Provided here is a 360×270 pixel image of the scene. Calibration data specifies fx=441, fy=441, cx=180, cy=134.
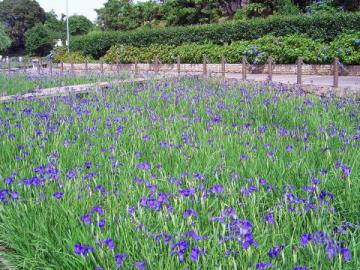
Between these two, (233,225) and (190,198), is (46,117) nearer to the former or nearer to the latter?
(190,198)

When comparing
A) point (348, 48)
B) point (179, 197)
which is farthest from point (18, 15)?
point (179, 197)

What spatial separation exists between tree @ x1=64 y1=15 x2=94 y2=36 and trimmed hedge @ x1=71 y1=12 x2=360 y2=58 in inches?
1718

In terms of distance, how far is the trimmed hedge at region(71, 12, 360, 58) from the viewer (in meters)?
18.5

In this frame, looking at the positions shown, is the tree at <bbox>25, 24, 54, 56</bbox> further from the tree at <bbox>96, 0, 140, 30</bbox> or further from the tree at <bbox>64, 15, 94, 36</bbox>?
the tree at <bbox>96, 0, 140, 30</bbox>

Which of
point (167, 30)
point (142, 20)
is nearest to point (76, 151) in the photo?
point (167, 30)

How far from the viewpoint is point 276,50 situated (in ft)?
63.4

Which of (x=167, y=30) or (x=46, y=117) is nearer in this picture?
(x=46, y=117)

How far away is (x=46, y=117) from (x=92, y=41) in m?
27.3

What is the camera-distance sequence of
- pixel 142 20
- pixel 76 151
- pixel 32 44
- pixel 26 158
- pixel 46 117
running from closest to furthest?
pixel 26 158 → pixel 76 151 → pixel 46 117 → pixel 142 20 → pixel 32 44

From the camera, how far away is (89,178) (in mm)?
3119

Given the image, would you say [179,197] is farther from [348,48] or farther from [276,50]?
[276,50]

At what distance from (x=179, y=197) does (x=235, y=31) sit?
806 inches

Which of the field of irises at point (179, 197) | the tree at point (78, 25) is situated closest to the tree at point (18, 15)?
the tree at point (78, 25)

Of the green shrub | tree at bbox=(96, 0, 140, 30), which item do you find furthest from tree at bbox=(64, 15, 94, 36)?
the green shrub
